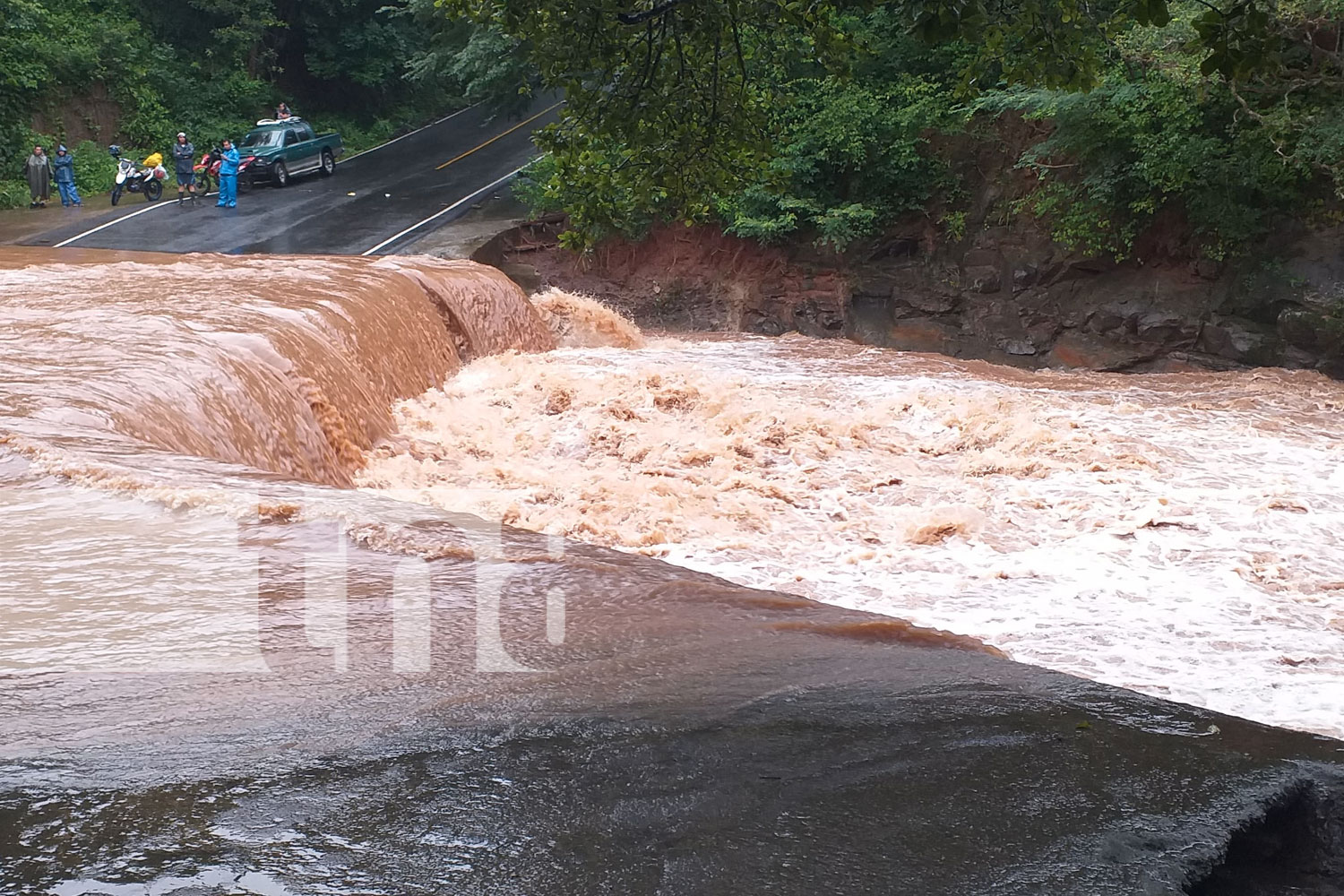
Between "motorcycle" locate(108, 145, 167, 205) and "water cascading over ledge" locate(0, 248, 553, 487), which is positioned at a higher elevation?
"motorcycle" locate(108, 145, 167, 205)

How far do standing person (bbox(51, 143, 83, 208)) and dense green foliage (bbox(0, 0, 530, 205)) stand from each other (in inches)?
38.4

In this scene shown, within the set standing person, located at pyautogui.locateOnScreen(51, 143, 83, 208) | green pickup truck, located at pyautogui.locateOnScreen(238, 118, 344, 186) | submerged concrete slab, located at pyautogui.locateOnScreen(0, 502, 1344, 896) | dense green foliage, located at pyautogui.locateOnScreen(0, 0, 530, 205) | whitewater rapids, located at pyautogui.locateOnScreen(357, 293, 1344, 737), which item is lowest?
whitewater rapids, located at pyautogui.locateOnScreen(357, 293, 1344, 737)

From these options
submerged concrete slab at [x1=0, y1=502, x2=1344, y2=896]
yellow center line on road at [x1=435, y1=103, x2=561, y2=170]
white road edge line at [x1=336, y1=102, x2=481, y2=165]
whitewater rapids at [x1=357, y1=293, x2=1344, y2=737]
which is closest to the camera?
submerged concrete slab at [x1=0, y1=502, x2=1344, y2=896]

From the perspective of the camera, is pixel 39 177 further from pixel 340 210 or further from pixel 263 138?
pixel 340 210

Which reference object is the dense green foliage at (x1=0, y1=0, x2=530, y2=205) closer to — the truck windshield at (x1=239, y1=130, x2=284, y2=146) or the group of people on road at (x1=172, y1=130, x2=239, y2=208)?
the group of people on road at (x1=172, y1=130, x2=239, y2=208)

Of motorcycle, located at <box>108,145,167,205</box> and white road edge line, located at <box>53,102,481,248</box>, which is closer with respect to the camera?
white road edge line, located at <box>53,102,481,248</box>

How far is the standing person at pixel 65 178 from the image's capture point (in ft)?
74.1

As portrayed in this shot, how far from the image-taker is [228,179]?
72.7ft

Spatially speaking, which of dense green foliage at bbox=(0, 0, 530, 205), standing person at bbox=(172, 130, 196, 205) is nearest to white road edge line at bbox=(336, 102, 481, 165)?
dense green foliage at bbox=(0, 0, 530, 205)

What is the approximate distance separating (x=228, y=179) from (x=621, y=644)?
20.8 m

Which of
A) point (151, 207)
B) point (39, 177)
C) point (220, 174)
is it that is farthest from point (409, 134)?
point (39, 177)

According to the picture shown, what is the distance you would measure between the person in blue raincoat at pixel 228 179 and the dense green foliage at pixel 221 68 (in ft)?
12.6

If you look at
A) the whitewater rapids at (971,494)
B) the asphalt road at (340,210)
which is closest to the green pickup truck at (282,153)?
the asphalt road at (340,210)

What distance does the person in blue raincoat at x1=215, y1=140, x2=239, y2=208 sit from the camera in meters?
22.1
